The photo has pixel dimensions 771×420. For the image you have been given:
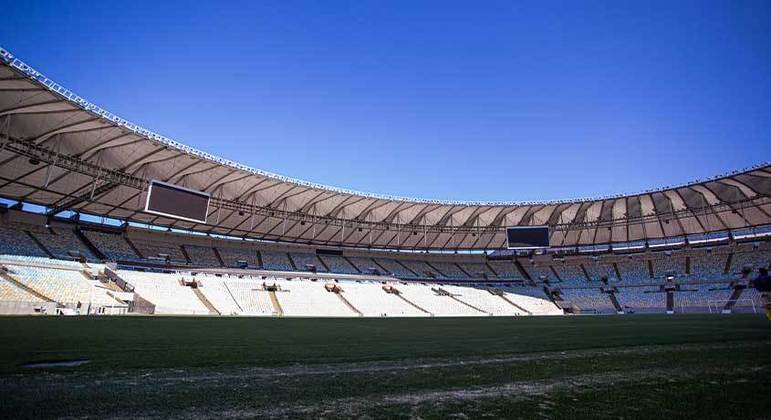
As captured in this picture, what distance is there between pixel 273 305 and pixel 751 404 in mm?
31629

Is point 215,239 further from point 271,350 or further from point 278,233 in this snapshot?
point 271,350

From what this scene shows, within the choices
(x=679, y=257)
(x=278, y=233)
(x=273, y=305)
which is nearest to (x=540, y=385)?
(x=273, y=305)

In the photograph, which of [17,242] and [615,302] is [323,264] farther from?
[615,302]

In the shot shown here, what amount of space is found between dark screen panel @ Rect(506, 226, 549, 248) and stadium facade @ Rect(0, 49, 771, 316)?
197 cm

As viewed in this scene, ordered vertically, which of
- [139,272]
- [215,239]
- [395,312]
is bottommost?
[395,312]

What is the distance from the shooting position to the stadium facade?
76.3 ft

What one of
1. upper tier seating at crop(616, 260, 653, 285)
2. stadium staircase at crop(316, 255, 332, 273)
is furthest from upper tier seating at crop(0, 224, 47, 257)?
upper tier seating at crop(616, 260, 653, 285)

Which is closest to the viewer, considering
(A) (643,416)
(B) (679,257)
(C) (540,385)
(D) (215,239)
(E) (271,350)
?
(A) (643,416)

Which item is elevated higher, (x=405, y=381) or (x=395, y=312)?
(x=405, y=381)

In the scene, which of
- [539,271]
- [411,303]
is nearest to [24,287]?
[411,303]

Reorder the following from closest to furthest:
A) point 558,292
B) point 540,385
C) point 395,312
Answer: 1. point 540,385
2. point 395,312
3. point 558,292

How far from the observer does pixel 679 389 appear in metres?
2.73

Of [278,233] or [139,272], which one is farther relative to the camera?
[278,233]

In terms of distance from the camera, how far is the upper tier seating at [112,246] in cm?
3206
